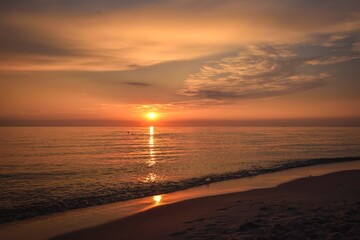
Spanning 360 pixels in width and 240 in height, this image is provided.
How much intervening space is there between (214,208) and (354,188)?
29.8 ft

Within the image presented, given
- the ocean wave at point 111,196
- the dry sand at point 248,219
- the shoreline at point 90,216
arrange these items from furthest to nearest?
the ocean wave at point 111,196
the shoreline at point 90,216
the dry sand at point 248,219

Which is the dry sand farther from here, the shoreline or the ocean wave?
the ocean wave

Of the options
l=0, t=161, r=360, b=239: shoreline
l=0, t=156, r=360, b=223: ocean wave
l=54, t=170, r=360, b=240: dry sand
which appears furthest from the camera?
l=0, t=156, r=360, b=223: ocean wave

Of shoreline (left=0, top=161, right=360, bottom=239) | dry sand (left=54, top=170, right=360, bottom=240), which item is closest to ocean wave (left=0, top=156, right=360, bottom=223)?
shoreline (left=0, top=161, right=360, bottom=239)

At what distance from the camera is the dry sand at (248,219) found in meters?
8.41

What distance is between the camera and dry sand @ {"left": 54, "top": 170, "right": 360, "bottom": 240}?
8414mm

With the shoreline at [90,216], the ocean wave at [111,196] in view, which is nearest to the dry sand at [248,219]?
the shoreline at [90,216]

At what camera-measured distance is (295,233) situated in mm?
8117

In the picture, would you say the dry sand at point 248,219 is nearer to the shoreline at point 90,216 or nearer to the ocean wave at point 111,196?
the shoreline at point 90,216

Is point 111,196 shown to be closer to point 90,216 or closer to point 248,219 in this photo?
point 90,216

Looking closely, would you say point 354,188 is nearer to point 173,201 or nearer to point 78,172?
point 173,201

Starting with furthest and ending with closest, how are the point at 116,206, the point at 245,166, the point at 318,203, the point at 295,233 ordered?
the point at 245,166
the point at 116,206
the point at 318,203
the point at 295,233

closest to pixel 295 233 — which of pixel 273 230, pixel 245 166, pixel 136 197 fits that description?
pixel 273 230

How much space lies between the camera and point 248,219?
10156mm
